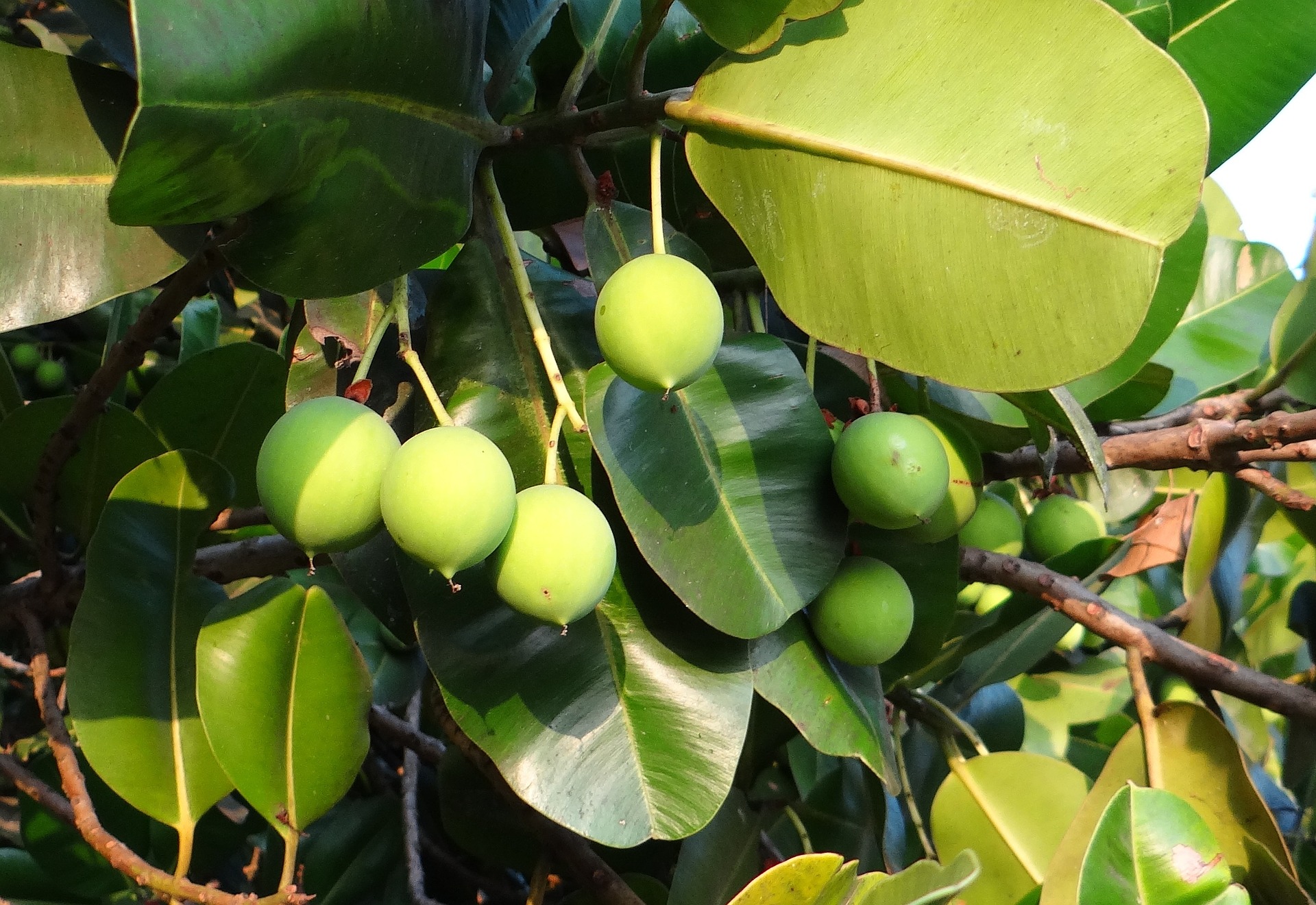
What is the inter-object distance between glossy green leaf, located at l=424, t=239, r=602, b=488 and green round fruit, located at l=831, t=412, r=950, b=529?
21cm

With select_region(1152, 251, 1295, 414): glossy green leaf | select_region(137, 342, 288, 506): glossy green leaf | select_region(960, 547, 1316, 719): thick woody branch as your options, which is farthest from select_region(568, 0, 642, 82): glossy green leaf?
select_region(1152, 251, 1295, 414): glossy green leaf

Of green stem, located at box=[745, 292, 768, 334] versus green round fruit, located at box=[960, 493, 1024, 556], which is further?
green round fruit, located at box=[960, 493, 1024, 556]

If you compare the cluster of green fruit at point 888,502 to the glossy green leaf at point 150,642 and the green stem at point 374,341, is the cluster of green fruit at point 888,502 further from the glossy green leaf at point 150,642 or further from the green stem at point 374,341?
A: the glossy green leaf at point 150,642

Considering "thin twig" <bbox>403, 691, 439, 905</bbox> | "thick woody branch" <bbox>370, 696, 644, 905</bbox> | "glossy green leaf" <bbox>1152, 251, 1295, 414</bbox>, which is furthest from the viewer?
"glossy green leaf" <bbox>1152, 251, 1295, 414</bbox>

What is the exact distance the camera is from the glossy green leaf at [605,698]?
0.66 m

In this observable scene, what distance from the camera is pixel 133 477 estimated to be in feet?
2.69

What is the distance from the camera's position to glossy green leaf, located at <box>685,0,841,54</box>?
57 cm

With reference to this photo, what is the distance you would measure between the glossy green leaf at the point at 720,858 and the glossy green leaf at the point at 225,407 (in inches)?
24.8

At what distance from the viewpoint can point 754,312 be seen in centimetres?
91

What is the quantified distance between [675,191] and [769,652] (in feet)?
1.55

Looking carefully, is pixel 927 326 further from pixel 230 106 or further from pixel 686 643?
pixel 230 106

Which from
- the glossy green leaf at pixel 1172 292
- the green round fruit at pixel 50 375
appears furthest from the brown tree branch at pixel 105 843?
the green round fruit at pixel 50 375

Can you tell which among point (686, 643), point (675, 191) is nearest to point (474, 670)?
point (686, 643)

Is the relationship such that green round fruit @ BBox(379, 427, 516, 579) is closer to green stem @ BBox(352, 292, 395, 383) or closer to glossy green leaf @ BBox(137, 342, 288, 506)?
green stem @ BBox(352, 292, 395, 383)
